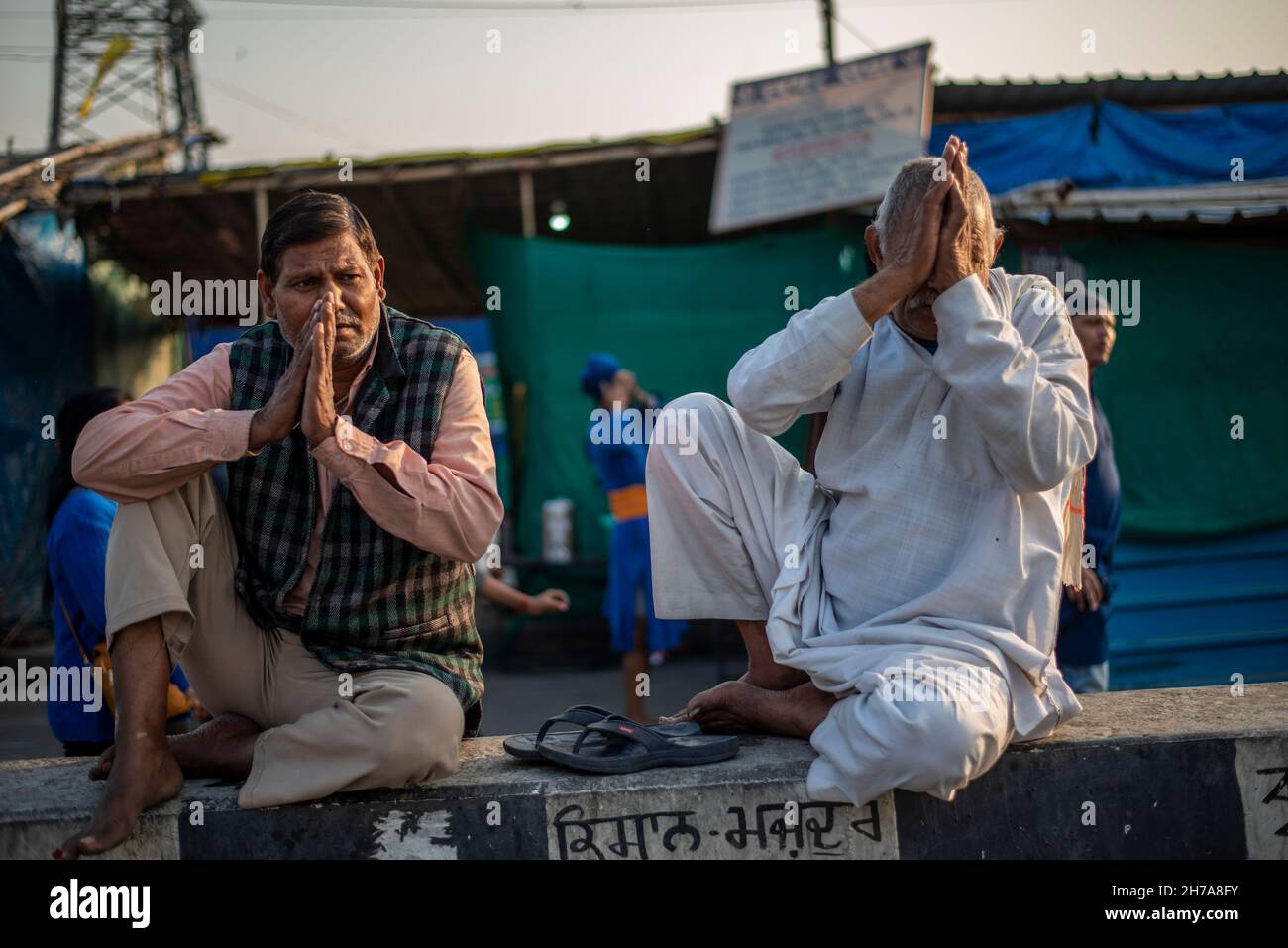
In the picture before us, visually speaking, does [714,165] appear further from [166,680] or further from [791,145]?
[166,680]

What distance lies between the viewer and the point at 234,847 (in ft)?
8.32

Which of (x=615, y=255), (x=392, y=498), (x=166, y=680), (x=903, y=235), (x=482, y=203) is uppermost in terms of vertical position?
(x=482, y=203)

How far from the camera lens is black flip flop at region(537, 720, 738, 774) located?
266 centimetres

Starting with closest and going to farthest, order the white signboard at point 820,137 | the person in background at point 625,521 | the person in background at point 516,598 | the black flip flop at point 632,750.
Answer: the black flip flop at point 632,750
the person in background at point 516,598
the person in background at point 625,521
the white signboard at point 820,137

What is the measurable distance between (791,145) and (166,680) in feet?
22.1

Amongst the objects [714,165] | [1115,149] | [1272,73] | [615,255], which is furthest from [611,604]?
[1272,73]

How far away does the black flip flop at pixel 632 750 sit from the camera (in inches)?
105

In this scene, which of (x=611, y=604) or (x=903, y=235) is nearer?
(x=903, y=235)

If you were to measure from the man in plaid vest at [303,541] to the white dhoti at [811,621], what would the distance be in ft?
1.68

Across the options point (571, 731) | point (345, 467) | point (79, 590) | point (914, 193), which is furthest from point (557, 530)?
point (914, 193)

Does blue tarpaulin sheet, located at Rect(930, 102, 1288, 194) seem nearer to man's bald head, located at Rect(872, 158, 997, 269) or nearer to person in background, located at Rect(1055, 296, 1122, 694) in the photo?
person in background, located at Rect(1055, 296, 1122, 694)

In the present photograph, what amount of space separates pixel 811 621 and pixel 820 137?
20.2ft

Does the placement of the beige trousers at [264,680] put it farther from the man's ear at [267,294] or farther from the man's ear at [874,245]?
the man's ear at [874,245]

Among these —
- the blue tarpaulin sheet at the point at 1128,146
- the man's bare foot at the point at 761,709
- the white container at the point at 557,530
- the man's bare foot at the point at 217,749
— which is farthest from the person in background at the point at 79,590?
the blue tarpaulin sheet at the point at 1128,146
